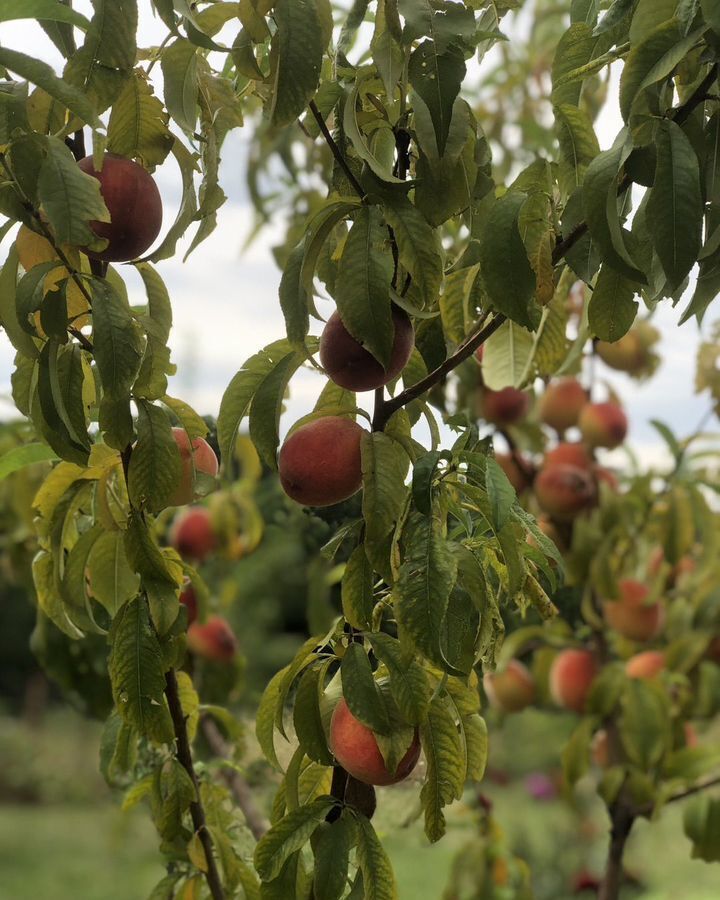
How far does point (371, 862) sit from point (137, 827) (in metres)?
2.42

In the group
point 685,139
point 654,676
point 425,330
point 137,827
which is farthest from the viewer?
point 137,827

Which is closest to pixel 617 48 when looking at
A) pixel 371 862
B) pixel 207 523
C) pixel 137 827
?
pixel 371 862

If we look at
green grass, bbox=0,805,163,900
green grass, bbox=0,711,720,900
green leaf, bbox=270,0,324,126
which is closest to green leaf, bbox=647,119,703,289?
green leaf, bbox=270,0,324,126

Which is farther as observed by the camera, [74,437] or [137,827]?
[137,827]

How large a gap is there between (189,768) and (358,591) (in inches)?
6.6

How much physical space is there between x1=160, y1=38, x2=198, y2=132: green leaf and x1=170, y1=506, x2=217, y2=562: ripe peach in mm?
678

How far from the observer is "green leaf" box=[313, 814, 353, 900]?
14.5 inches

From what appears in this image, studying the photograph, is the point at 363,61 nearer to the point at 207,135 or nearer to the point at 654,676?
the point at 207,135

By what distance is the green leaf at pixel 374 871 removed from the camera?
0.38m

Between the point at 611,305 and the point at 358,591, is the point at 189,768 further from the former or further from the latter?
the point at 611,305

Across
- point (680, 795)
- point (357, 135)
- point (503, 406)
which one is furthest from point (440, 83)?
point (680, 795)

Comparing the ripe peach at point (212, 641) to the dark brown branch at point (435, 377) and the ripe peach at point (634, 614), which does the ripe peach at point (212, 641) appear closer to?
the ripe peach at point (634, 614)

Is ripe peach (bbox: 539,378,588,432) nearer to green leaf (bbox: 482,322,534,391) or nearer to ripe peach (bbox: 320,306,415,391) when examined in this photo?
green leaf (bbox: 482,322,534,391)

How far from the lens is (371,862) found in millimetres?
376
